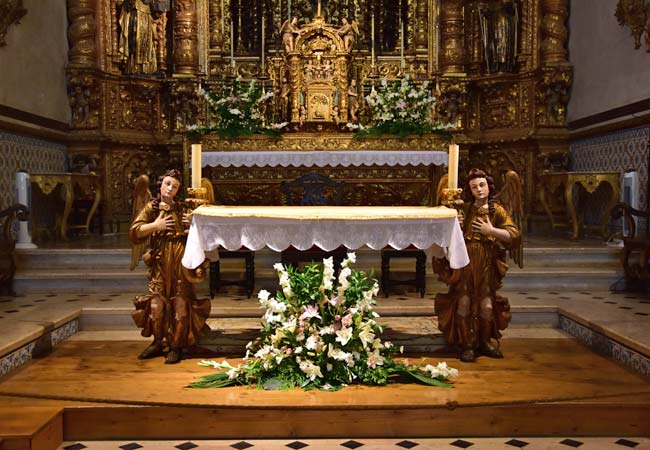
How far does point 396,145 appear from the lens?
945cm

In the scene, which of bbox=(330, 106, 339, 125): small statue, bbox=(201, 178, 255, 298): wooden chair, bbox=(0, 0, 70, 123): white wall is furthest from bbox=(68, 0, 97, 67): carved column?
bbox=(201, 178, 255, 298): wooden chair

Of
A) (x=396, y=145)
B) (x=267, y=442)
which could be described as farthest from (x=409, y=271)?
(x=267, y=442)

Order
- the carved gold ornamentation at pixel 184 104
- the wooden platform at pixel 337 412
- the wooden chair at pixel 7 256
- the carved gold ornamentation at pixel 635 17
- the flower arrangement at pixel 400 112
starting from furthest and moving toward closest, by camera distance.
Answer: the carved gold ornamentation at pixel 184 104 → the flower arrangement at pixel 400 112 → the carved gold ornamentation at pixel 635 17 → the wooden chair at pixel 7 256 → the wooden platform at pixel 337 412

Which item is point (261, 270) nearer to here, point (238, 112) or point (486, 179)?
point (238, 112)

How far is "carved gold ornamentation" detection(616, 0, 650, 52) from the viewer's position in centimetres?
791

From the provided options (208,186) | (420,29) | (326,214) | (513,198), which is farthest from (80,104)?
(513,198)

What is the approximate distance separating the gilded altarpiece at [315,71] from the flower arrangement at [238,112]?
0.44 meters

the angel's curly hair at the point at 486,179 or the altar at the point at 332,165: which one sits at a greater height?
the altar at the point at 332,165

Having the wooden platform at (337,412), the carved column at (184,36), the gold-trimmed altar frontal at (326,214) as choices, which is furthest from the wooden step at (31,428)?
the carved column at (184,36)

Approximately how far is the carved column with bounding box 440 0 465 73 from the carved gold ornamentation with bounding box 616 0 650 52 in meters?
2.79

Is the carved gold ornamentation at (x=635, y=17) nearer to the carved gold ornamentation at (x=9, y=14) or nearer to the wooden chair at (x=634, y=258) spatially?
the wooden chair at (x=634, y=258)

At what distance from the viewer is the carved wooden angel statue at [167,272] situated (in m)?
4.65

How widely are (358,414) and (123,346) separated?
7.53ft

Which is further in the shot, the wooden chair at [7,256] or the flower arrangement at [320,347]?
the wooden chair at [7,256]
